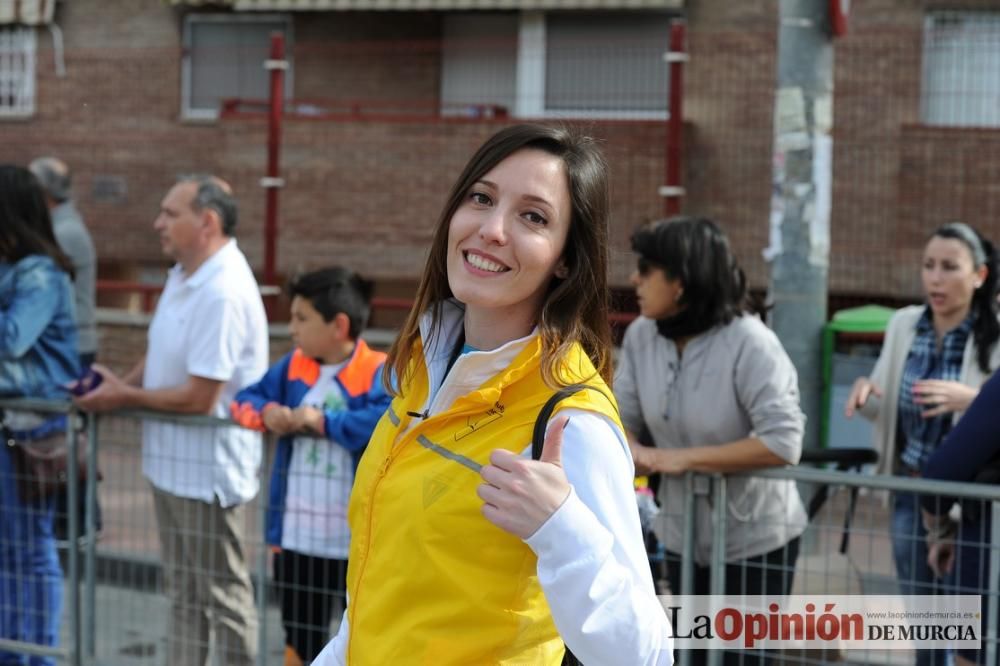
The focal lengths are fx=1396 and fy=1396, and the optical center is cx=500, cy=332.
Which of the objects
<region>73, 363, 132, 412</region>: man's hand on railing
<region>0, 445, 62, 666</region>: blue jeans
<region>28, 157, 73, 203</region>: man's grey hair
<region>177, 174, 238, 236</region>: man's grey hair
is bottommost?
<region>0, 445, 62, 666</region>: blue jeans

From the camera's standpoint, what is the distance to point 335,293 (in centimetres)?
513

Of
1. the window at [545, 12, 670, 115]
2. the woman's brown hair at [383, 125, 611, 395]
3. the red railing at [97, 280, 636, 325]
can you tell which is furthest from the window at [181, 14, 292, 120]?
the woman's brown hair at [383, 125, 611, 395]

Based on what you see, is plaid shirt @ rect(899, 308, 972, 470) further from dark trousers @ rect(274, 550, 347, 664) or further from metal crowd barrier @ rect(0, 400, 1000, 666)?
dark trousers @ rect(274, 550, 347, 664)

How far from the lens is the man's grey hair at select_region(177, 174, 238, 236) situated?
5.50 meters

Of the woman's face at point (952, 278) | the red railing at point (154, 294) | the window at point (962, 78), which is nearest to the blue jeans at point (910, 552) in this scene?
the woman's face at point (952, 278)

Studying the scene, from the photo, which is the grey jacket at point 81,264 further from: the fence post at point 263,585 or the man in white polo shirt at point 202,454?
the fence post at point 263,585

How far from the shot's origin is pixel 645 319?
4867 mm

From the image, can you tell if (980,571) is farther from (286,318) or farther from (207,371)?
(286,318)

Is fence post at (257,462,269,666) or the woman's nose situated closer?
the woman's nose

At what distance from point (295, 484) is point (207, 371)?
58 centimetres

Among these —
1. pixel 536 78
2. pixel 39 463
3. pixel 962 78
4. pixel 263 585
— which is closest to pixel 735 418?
pixel 263 585

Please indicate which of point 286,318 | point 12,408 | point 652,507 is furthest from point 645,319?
point 286,318

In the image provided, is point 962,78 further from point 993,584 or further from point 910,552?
point 993,584

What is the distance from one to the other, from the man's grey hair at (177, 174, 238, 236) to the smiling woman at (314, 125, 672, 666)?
3.04m
